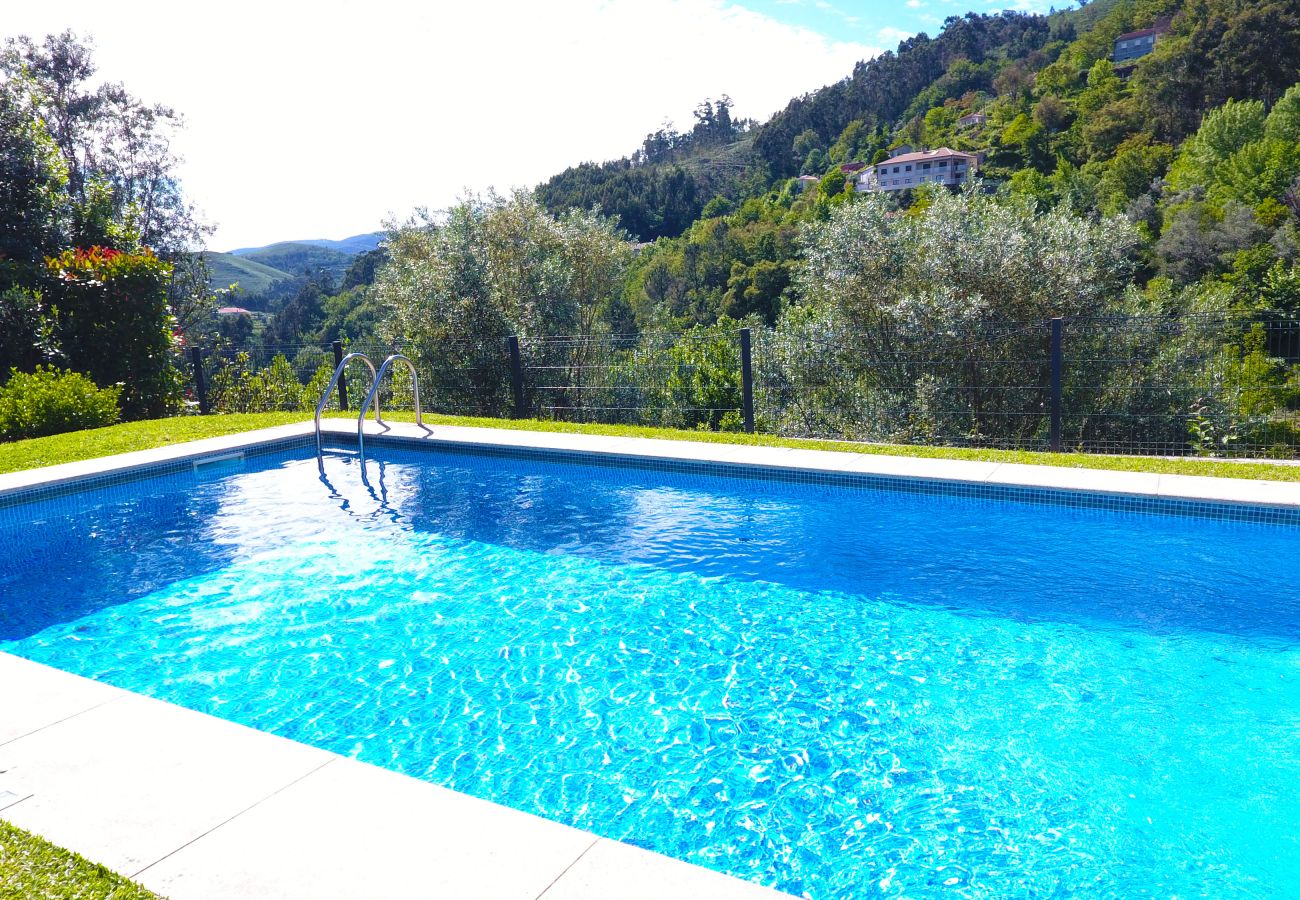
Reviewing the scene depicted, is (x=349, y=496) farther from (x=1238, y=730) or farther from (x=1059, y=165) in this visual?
(x=1059, y=165)

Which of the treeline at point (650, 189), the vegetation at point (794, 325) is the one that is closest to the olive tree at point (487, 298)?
the vegetation at point (794, 325)

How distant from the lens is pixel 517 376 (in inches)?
463

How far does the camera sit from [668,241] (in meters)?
75.4

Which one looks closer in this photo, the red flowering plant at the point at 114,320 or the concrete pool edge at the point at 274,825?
the concrete pool edge at the point at 274,825

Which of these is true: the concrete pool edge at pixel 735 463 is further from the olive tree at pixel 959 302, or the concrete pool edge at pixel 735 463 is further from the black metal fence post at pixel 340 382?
the olive tree at pixel 959 302

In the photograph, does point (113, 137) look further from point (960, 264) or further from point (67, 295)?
point (960, 264)

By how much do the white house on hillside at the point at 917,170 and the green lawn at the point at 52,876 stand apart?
92629 mm

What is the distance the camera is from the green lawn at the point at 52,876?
2.30 meters

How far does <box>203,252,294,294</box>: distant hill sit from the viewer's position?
11988 centimetres

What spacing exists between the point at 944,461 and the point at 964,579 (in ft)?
7.51

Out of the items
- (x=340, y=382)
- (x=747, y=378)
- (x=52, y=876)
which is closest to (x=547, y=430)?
(x=747, y=378)

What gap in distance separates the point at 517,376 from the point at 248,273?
136m

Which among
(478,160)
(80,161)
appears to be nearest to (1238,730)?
(478,160)

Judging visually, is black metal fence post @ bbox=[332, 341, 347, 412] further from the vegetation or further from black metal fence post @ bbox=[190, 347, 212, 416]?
black metal fence post @ bbox=[190, 347, 212, 416]
